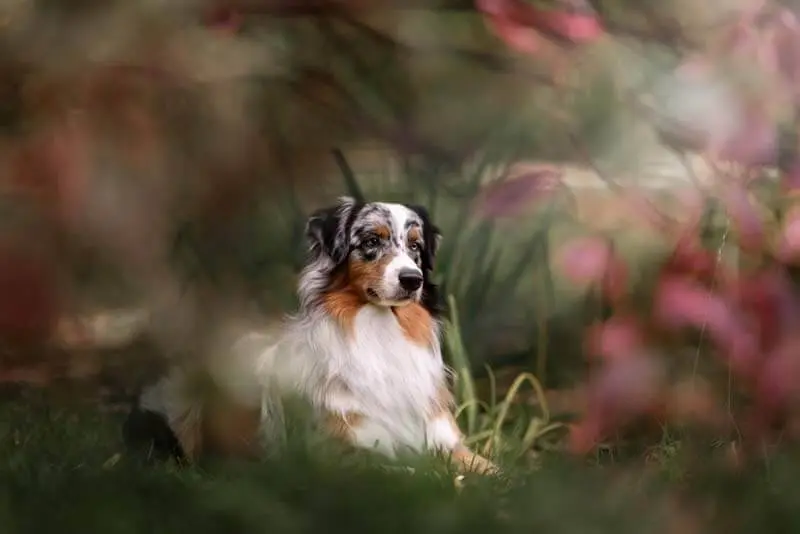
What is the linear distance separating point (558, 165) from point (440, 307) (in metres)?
0.18

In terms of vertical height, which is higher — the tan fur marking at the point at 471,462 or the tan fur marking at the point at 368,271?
→ the tan fur marking at the point at 368,271

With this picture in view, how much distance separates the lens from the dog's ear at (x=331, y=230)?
111 centimetres

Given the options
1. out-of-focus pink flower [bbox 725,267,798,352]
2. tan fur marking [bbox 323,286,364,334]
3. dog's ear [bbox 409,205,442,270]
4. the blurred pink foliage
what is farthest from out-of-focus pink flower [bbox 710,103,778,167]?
tan fur marking [bbox 323,286,364,334]

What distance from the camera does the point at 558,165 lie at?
1.15m

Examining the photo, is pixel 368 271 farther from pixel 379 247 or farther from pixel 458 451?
pixel 458 451

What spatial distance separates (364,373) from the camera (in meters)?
1.12

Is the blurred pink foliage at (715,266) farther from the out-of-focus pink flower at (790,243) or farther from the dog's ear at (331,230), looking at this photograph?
the dog's ear at (331,230)

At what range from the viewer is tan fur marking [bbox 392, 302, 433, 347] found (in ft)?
3.69

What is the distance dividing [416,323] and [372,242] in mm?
94

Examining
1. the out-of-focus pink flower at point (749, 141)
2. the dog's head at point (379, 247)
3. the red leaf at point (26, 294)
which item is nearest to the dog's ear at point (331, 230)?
the dog's head at point (379, 247)

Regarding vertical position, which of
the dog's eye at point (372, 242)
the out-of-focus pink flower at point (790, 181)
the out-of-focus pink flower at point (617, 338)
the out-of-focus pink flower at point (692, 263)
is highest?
the out-of-focus pink flower at point (790, 181)

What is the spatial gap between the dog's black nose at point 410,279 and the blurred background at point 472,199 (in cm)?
5

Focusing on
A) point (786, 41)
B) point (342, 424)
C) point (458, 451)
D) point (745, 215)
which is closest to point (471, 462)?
point (458, 451)

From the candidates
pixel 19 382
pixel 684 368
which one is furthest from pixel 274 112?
pixel 684 368
